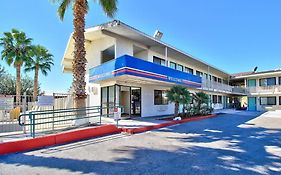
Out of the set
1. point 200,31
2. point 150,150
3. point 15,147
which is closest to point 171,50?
point 200,31

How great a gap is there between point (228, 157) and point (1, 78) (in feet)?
134

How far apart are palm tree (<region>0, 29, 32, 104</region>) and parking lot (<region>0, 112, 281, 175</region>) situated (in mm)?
20841

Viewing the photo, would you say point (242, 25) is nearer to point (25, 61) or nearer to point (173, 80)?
point (173, 80)

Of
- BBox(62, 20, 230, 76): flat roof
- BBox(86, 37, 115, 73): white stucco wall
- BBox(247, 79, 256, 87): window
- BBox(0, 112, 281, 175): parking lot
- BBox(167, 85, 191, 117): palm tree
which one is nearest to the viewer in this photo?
BBox(0, 112, 281, 175): parking lot

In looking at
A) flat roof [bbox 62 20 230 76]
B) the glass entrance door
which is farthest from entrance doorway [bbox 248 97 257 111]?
the glass entrance door

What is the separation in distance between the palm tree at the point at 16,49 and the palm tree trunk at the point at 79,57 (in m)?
16.2

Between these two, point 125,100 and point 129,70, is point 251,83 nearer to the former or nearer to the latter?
point 125,100

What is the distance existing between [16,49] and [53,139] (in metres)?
21.2

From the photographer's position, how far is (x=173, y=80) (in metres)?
16.0

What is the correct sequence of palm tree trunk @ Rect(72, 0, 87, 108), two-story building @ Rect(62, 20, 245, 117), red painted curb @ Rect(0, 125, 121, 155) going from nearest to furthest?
1. red painted curb @ Rect(0, 125, 121, 155)
2. palm tree trunk @ Rect(72, 0, 87, 108)
3. two-story building @ Rect(62, 20, 245, 117)

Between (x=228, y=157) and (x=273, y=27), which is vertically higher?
(x=273, y=27)

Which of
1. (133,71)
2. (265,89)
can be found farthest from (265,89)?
(133,71)

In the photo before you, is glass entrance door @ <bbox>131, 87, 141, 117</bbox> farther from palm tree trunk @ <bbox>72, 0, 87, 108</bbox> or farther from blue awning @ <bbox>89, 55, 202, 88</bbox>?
palm tree trunk @ <bbox>72, 0, 87, 108</bbox>

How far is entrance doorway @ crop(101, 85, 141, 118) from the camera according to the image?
14.9 m
